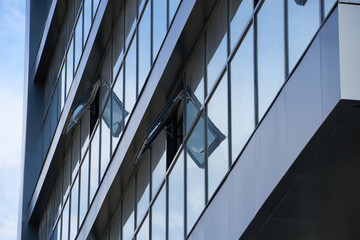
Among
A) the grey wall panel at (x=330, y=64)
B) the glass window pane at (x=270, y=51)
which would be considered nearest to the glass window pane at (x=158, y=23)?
the glass window pane at (x=270, y=51)

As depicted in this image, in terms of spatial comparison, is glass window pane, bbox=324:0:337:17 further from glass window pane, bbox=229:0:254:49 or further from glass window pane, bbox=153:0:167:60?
→ glass window pane, bbox=153:0:167:60

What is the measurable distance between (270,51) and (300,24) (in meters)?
1.20

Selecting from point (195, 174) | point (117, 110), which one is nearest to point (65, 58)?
point (117, 110)

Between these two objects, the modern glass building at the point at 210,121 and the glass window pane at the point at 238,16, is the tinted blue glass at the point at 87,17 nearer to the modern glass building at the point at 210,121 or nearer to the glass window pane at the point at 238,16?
the modern glass building at the point at 210,121

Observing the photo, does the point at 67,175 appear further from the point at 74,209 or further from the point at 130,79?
the point at 130,79

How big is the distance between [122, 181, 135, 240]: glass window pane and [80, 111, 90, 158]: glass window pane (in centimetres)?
504

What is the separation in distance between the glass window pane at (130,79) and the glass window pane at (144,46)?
617 mm

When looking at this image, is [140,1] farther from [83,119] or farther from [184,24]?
[83,119]

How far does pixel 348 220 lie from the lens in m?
12.9


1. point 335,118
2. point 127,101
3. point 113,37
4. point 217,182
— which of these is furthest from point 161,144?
point 335,118

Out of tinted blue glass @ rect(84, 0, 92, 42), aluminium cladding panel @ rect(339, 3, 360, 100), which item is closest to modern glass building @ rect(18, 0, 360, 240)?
aluminium cladding panel @ rect(339, 3, 360, 100)

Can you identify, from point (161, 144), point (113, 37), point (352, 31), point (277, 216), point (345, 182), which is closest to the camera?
point (352, 31)

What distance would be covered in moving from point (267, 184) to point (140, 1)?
1027 cm

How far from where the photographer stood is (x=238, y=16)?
1487cm
